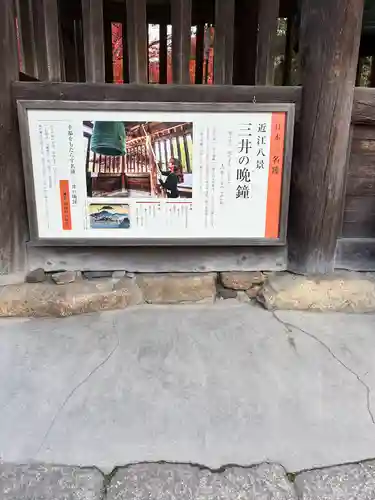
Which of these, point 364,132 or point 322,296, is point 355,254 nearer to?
point 322,296

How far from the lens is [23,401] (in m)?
2.32

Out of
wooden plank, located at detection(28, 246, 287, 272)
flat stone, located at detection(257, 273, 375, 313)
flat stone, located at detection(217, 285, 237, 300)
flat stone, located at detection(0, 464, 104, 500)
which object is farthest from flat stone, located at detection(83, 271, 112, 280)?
flat stone, located at detection(0, 464, 104, 500)

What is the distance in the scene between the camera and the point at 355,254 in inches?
139

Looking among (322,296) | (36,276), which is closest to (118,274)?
(36,276)

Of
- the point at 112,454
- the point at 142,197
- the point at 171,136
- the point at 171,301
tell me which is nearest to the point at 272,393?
the point at 112,454

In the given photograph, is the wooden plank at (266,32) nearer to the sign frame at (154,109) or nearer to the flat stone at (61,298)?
the sign frame at (154,109)

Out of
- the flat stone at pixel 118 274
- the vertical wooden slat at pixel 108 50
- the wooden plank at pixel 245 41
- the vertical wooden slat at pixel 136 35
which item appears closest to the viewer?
the vertical wooden slat at pixel 136 35

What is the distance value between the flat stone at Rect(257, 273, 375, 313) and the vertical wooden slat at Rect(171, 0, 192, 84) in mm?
1847

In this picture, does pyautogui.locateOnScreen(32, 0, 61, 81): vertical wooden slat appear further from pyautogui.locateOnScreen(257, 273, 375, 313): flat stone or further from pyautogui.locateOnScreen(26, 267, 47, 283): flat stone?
pyautogui.locateOnScreen(257, 273, 375, 313): flat stone

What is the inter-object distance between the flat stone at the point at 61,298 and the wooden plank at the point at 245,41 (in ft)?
8.12

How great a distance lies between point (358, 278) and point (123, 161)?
2.13m

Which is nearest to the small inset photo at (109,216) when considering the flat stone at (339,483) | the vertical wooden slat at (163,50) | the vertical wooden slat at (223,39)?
the vertical wooden slat at (223,39)

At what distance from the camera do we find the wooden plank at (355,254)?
3504mm

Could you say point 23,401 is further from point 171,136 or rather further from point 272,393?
point 171,136
